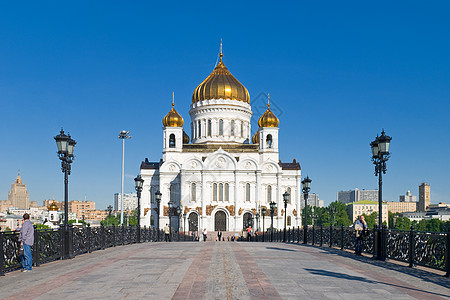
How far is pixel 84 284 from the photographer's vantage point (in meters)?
10.1

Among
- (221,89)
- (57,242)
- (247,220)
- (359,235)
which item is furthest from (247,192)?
(57,242)

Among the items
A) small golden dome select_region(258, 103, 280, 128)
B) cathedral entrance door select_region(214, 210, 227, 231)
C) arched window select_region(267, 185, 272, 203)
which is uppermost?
small golden dome select_region(258, 103, 280, 128)

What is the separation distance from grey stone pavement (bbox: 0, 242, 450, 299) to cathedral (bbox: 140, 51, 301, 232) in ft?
148

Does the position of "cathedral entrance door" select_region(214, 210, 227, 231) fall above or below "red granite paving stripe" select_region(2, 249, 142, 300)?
below

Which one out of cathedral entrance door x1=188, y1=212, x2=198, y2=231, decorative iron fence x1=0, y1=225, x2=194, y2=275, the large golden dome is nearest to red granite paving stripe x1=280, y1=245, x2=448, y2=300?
decorative iron fence x1=0, y1=225, x2=194, y2=275

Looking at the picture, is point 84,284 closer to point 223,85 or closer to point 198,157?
point 198,157

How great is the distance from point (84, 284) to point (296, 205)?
60.0 m

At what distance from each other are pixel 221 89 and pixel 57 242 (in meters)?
56.9

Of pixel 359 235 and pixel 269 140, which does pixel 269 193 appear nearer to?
pixel 269 140

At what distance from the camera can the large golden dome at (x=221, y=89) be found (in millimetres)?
70875

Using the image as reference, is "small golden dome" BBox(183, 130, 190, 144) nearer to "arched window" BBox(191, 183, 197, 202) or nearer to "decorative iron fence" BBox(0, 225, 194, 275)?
"arched window" BBox(191, 183, 197, 202)

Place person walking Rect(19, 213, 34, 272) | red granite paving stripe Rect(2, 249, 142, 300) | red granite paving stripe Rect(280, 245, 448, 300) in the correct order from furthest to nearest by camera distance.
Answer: person walking Rect(19, 213, 34, 272)
red granite paving stripe Rect(280, 245, 448, 300)
red granite paving stripe Rect(2, 249, 142, 300)

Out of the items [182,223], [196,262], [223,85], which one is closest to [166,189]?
[182,223]

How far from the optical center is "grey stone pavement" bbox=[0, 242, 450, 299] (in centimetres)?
897
